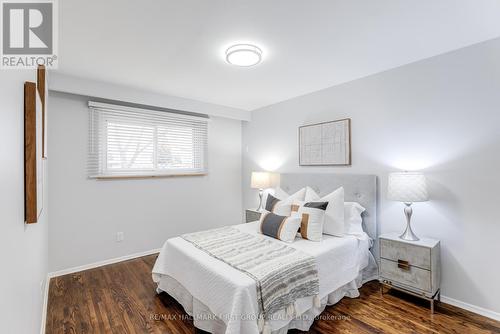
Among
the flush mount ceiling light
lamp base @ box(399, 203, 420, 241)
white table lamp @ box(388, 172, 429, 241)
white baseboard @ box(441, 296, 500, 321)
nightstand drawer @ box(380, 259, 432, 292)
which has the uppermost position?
the flush mount ceiling light

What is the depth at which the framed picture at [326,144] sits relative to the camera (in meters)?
3.16

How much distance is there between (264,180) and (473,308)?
2712 mm

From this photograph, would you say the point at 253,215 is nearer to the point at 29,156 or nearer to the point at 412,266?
the point at 412,266

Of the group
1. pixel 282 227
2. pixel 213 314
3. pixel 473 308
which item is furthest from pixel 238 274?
pixel 473 308

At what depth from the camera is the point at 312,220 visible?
2.53 meters

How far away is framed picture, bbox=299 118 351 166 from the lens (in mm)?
3164

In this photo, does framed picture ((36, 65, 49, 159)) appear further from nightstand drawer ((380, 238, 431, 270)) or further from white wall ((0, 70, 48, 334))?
nightstand drawer ((380, 238, 431, 270))

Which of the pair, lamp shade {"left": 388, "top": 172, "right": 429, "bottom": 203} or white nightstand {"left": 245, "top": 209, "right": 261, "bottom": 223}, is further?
white nightstand {"left": 245, "top": 209, "right": 261, "bottom": 223}

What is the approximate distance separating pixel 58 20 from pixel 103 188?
6.90 ft

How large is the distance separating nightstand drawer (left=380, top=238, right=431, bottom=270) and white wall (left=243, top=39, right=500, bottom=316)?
1.15 ft

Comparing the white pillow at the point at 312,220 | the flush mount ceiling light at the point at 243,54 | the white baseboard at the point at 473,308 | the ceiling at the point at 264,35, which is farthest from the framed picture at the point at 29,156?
the white baseboard at the point at 473,308

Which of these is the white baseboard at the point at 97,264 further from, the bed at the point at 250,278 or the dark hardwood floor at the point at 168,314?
the bed at the point at 250,278

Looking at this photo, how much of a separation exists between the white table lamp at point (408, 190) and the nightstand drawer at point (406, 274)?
284mm

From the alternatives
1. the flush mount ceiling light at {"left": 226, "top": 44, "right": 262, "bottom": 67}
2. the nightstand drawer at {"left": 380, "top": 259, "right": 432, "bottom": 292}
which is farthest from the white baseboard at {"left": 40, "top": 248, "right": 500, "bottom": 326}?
the flush mount ceiling light at {"left": 226, "top": 44, "right": 262, "bottom": 67}
